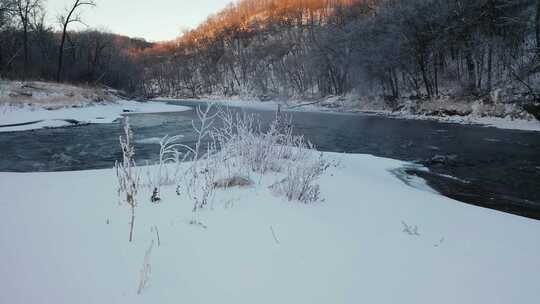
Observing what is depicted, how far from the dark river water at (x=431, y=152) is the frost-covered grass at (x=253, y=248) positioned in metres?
2.56

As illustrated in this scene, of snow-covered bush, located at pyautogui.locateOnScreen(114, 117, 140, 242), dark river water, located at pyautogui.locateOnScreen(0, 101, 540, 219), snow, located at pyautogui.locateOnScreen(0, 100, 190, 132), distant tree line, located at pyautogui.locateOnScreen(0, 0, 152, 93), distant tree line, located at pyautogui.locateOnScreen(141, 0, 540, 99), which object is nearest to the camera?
snow-covered bush, located at pyautogui.locateOnScreen(114, 117, 140, 242)

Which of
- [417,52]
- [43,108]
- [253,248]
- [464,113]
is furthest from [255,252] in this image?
[417,52]

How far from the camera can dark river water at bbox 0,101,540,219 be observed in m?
6.62

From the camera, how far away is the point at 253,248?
262 centimetres

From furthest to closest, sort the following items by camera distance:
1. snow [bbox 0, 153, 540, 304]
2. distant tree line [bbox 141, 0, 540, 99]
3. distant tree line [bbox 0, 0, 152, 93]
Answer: distant tree line [bbox 0, 0, 152, 93], distant tree line [bbox 141, 0, 540, 99], snow [bbox 0, 153, 540, 304]

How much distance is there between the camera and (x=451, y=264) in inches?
104

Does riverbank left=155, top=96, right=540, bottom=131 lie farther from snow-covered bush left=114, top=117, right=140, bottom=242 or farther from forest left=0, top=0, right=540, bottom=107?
snow-covered bush left=114, top=117, right=140, bottom=242

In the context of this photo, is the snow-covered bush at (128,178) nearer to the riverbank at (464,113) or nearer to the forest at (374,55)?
the forest at (374,55)

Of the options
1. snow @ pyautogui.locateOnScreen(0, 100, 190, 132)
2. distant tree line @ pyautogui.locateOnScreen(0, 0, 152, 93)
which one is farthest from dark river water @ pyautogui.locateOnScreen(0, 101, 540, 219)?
distant tree line @ pyautogui.locateOnScreen(0, 0, 152, 93)

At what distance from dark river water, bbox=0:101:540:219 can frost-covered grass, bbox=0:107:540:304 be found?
2.56 metres

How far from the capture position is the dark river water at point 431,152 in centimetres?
662

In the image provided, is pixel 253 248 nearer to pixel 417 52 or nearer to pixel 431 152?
pixel 431 152

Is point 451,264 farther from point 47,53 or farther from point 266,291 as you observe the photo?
point 47,53

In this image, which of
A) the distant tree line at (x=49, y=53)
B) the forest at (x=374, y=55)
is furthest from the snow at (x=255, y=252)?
the distant tree line at (x=49, y=53)
